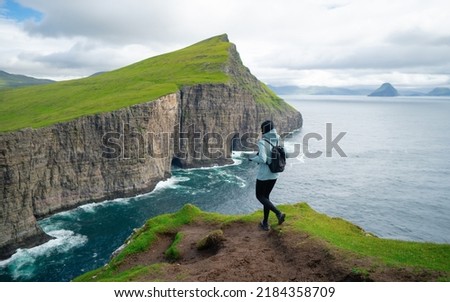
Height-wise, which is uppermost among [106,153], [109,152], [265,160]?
[265,160]

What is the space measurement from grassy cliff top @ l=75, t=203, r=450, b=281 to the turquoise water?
3198cm

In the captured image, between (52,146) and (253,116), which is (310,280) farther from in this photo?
(253,116)

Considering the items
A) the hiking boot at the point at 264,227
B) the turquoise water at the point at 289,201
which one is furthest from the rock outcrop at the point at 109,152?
the hiking boot at the point at 264,227

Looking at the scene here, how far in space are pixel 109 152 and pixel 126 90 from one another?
146 feet

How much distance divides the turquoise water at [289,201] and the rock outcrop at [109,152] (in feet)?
11.1

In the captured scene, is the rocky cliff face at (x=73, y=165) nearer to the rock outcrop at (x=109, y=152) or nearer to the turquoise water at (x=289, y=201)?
the rock outcrop at (x=109, y=152)

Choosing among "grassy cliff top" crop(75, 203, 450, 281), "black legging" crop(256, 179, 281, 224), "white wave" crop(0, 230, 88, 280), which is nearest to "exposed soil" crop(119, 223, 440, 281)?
"grassy cliff top" crop(75, 203, 450, 281)

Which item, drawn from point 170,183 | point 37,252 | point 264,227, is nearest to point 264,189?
point 264,227

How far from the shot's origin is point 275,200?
2970 inches

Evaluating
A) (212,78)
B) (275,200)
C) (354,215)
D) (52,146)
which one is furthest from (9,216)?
(212,78)

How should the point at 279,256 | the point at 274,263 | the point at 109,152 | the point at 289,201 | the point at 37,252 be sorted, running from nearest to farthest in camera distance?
the point at 274,263, the point at 279,256, the point at 37,252, the point at 289,201, the point at 109,152

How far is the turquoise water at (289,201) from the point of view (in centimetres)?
5281

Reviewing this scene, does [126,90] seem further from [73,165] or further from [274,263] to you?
[274,263]

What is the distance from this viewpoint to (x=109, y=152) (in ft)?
263
